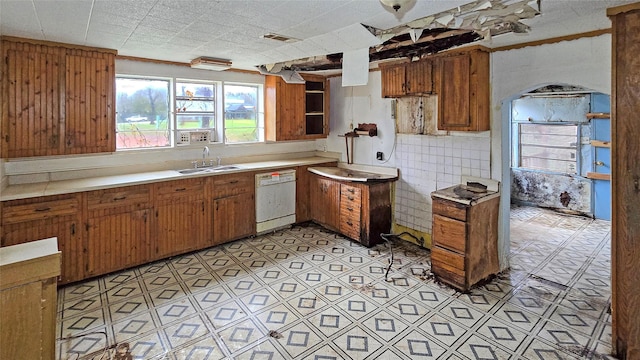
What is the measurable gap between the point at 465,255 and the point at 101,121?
13.3ft

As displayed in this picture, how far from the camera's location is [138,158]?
14.4ft

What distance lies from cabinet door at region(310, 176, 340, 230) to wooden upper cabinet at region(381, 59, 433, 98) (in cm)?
149

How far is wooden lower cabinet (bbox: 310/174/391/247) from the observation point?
4551mm

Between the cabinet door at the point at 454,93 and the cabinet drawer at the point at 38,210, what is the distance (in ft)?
13.1

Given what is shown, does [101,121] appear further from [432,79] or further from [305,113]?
[432,79]

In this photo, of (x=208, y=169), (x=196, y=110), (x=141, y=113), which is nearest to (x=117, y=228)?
(x=208, y=169)

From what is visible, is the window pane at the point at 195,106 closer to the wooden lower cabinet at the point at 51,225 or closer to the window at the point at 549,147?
the wooden lower cabinet at the point at 51,225

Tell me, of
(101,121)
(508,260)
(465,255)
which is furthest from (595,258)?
(101,121)

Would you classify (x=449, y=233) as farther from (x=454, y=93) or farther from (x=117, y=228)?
(x=117, y=228)

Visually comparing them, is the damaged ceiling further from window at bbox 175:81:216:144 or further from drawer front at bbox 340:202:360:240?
drawer front at bbox 340:202:360:240

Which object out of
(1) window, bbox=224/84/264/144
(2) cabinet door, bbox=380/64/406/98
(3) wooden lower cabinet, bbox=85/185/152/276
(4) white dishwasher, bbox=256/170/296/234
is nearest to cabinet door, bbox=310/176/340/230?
(4) white dishwasher, bbox=256/170/296/234

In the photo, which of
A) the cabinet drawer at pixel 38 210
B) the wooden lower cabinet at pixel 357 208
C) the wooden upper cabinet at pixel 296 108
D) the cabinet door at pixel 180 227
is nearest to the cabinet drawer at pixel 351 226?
the wooden lower cabinet at pixel 357 208

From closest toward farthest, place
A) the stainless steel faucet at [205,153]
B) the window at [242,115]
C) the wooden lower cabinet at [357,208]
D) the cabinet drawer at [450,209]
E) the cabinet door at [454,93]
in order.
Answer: the cabinet drawer at [450,209], the cabinet door at [454,93], the wooden lower cabinet at [357,208], the stainless steel faucet at [205,153], the window at [242,115]

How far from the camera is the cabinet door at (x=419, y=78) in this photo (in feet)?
13.1
